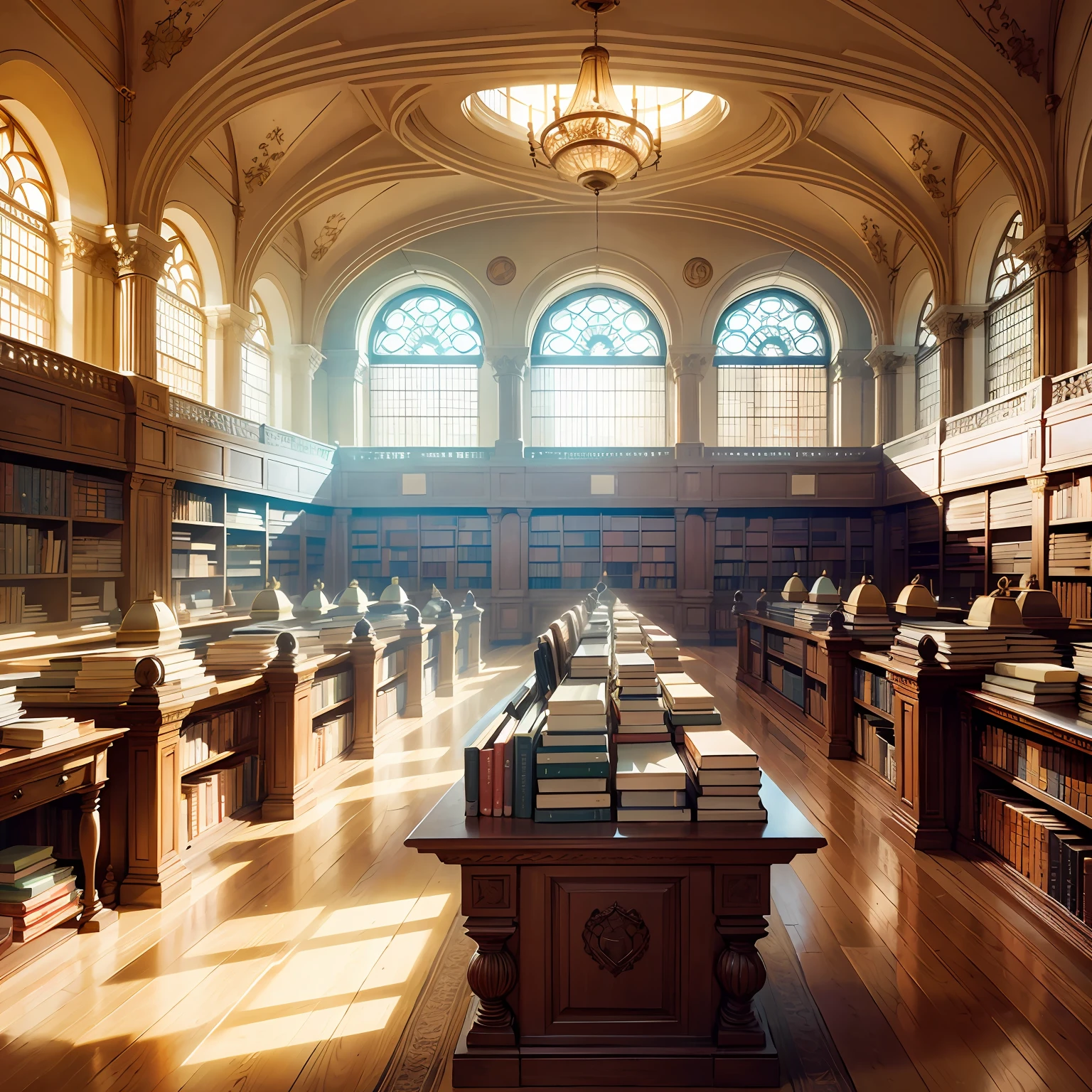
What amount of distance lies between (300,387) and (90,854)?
40.0ft

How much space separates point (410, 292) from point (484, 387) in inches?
99.6

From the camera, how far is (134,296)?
8.42 meters

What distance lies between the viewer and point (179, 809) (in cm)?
328

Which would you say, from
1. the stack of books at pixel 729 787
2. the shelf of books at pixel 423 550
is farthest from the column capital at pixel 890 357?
the stack of books at pixel 729 787

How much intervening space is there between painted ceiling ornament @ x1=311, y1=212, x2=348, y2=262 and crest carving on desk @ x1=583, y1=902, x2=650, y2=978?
14.1 meters

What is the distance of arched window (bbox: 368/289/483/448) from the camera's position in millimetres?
15258

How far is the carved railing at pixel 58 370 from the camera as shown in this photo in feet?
21.6

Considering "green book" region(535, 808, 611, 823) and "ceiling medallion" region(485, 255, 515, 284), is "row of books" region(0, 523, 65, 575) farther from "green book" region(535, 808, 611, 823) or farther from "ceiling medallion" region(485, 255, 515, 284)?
"ceiling medallion" region(485, 255, 515, 284)

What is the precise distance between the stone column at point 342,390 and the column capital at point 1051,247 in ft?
36.5

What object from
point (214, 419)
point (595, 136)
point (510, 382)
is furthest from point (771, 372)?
point (214, 419)

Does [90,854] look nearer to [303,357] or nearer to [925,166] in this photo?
[303,357]

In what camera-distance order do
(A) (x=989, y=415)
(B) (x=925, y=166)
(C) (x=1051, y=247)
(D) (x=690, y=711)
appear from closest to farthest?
(D) (x=690, y=711) < (C) (x=1051, y=247) < (A) (x=989, y=415) < (B) (x=925, y=166)

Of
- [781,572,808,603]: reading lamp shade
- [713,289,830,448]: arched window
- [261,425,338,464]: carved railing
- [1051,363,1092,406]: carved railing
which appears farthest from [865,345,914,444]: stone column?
[261,425,338,464]: carved railing

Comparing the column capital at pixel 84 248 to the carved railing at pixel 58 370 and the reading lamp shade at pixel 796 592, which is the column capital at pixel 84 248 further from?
the reading lamp shade at pixel 796 592
